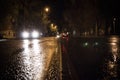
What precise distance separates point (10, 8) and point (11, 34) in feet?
39.5

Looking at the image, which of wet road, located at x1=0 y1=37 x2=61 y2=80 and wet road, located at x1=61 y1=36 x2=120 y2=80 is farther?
wet road, located at x1=0 y1=37 x2=61 y2=80

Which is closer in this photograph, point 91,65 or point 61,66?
point 61,66

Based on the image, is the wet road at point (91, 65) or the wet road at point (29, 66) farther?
the wet road at point (29, 66)

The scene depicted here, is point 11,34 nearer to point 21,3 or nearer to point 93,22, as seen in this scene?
point 21,3

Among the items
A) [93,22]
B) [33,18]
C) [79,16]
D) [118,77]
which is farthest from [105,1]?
[118,77]

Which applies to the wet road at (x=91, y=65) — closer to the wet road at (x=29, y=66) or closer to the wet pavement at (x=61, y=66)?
the wet pavement at (x=61, y=66)

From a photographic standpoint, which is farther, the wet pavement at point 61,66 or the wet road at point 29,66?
the wet road at point 29,66

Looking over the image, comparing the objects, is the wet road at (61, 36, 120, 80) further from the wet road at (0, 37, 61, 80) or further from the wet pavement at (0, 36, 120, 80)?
the wet road at (0, 37, 61, 80)

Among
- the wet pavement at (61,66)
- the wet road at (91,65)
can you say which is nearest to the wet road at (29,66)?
the wet pavement at (61,66)

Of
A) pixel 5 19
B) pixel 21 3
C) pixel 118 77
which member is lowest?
pixel 118 77

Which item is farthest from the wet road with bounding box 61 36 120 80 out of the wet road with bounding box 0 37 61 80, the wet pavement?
the wet road with bounding box 0 37 61 80

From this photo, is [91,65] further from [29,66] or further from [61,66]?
[29,66]

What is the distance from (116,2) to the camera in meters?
62.2

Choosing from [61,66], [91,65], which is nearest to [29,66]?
[61,66]
